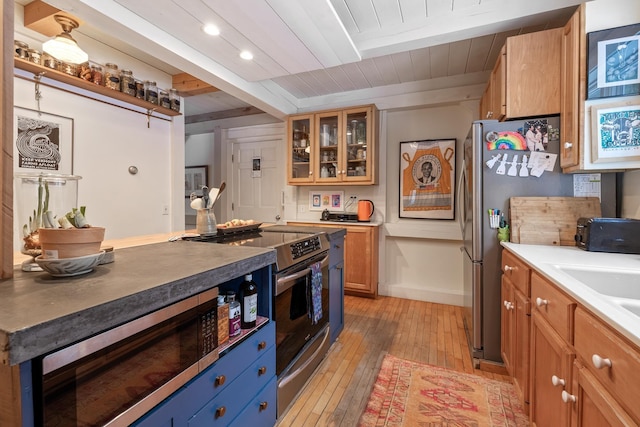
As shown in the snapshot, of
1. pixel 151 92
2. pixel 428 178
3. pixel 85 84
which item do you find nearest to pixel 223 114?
pixel 151 92

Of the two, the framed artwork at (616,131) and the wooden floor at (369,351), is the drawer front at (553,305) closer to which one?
the framed artwork at (616,131)

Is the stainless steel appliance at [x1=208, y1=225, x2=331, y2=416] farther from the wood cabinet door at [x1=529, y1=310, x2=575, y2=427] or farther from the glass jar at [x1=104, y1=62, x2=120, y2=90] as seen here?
the glass jar at [x1=104, y1=62, x2=120, y2=90]

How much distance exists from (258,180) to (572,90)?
141 inches

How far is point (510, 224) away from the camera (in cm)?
187

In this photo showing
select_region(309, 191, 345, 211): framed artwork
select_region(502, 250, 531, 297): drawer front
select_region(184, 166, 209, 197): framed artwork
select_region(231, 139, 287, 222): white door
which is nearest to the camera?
select_region(502, 250, 531, 297): drawer front

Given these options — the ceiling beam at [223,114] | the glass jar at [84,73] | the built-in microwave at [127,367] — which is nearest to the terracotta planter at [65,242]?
the built-in microwave at [127,367]

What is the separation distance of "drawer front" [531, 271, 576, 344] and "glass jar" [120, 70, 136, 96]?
10.3 feet

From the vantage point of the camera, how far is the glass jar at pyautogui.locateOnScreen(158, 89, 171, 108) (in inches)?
110

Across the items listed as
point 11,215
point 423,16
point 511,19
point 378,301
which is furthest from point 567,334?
point 378,301

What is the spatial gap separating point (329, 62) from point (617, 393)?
2.49 metres

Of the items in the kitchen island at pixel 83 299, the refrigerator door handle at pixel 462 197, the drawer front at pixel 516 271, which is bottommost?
the drawer front at pixel 516 271

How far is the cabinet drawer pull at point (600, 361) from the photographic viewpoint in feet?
2.41

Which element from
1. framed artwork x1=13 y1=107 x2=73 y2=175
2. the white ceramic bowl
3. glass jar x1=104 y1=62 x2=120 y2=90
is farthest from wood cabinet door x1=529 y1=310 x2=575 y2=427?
glass jar x1=104 y1=62 x2=120 y2=90

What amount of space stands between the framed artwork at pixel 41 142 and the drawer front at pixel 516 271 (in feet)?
10.2
